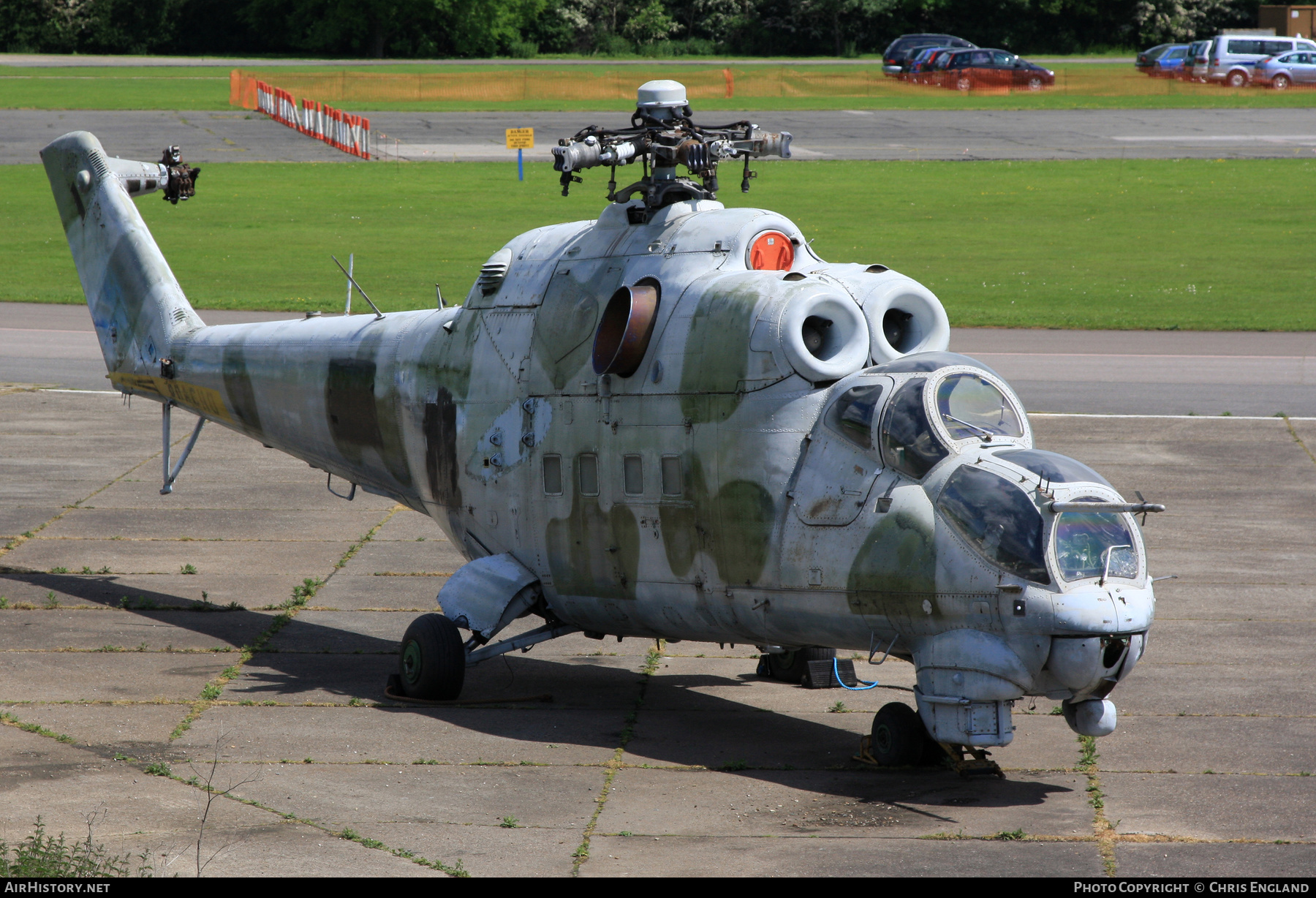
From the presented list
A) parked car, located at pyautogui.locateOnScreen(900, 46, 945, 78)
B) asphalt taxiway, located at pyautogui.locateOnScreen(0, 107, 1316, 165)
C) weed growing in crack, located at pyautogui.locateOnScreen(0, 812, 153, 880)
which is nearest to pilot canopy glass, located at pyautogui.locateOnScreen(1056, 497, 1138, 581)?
weed growing in crack, located at pyautogui.locateOnScreen(0, 812, 153, 880)

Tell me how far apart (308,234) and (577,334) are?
3635cm

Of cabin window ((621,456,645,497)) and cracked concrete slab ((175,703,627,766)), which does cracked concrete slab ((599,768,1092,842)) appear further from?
cabin window ((621,456,645,497))

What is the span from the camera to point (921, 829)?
9.72 metres

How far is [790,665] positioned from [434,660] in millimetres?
3396

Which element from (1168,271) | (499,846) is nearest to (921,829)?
(499,846)

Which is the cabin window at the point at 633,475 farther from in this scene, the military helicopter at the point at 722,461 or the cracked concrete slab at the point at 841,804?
the cracked concrete slab at the point at 841,804

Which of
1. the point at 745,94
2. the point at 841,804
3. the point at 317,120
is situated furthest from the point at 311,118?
the point at 841,804

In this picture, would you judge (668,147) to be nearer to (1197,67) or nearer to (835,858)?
(835,858)

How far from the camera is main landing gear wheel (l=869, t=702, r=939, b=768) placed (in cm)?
1079

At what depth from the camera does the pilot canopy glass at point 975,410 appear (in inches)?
403

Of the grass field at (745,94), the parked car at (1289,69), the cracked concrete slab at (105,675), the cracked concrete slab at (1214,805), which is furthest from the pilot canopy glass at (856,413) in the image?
the parked car at (1289,69)

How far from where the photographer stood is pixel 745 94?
279 ft

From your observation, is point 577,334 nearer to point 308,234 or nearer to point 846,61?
point 308,234

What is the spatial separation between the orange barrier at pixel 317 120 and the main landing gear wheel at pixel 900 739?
5644cm
